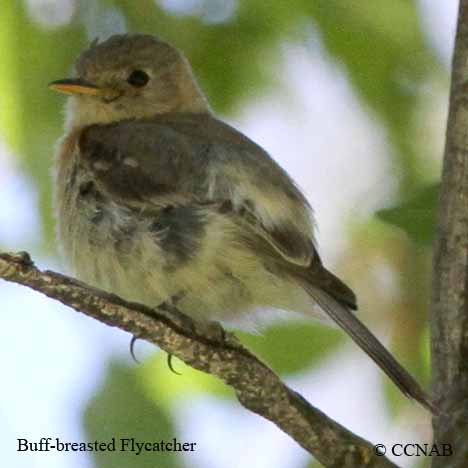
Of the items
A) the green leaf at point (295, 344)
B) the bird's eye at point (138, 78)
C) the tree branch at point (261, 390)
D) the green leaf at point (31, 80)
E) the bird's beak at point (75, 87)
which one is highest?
the bird's eye at point (138, 78)

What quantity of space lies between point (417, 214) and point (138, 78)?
8.11 feet

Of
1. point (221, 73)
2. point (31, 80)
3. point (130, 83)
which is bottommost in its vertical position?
point (31, 80)

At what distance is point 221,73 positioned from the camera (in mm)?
4348

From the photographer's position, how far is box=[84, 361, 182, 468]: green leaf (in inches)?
153

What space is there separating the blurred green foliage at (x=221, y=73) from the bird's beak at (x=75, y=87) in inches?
2.2

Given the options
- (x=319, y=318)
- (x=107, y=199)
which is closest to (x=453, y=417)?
(x=319, y=318)

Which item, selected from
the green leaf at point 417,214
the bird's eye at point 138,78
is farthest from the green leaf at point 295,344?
the bird's eye at point 138,78

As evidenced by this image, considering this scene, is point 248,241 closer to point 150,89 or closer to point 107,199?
point 107,199

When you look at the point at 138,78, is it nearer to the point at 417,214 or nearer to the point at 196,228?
the point at 196,228

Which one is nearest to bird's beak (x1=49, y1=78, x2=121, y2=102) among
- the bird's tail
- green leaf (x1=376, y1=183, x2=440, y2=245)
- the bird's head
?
the bird's head

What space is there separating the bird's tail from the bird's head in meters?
1.44

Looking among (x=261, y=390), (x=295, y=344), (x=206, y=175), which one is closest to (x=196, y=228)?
(x=206, y=175)

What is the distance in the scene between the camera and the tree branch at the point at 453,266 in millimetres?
3363

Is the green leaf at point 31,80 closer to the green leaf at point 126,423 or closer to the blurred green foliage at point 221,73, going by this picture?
the blurred green foliage at point 221,73
